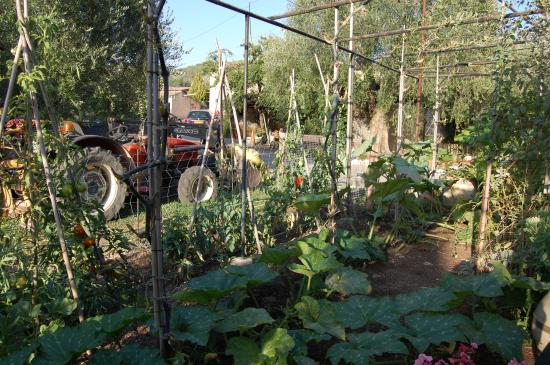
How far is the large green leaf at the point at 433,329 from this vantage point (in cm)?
→ 198

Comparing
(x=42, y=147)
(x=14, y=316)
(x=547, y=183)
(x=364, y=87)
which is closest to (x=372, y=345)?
(x=14, y=316)

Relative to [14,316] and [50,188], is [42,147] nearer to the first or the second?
[50,188]

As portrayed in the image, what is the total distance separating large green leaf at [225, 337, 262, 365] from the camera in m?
1.93

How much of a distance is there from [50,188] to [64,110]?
5857mm

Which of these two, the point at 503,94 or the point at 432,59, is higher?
the point at 432,59

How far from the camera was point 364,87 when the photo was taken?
43.2ft

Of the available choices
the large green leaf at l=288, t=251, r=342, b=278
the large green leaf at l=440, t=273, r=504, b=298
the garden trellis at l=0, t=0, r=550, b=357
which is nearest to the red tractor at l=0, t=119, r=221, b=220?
the garden trellis at l=0, t=0, r=550, b=357

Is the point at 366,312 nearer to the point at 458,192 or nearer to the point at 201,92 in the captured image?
the point at 201,92

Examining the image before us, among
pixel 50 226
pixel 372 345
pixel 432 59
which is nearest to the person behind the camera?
pixel 372 345

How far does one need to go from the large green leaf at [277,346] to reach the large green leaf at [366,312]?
1.04ft

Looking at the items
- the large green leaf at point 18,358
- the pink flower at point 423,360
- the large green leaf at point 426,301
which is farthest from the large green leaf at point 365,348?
the large green leaf at point 18,358

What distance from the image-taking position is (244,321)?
6.86ft

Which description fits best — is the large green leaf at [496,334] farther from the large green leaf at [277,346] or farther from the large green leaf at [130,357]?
the large green leaf at [130,357]

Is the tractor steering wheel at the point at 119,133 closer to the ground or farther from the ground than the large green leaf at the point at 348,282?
farther from the ground
